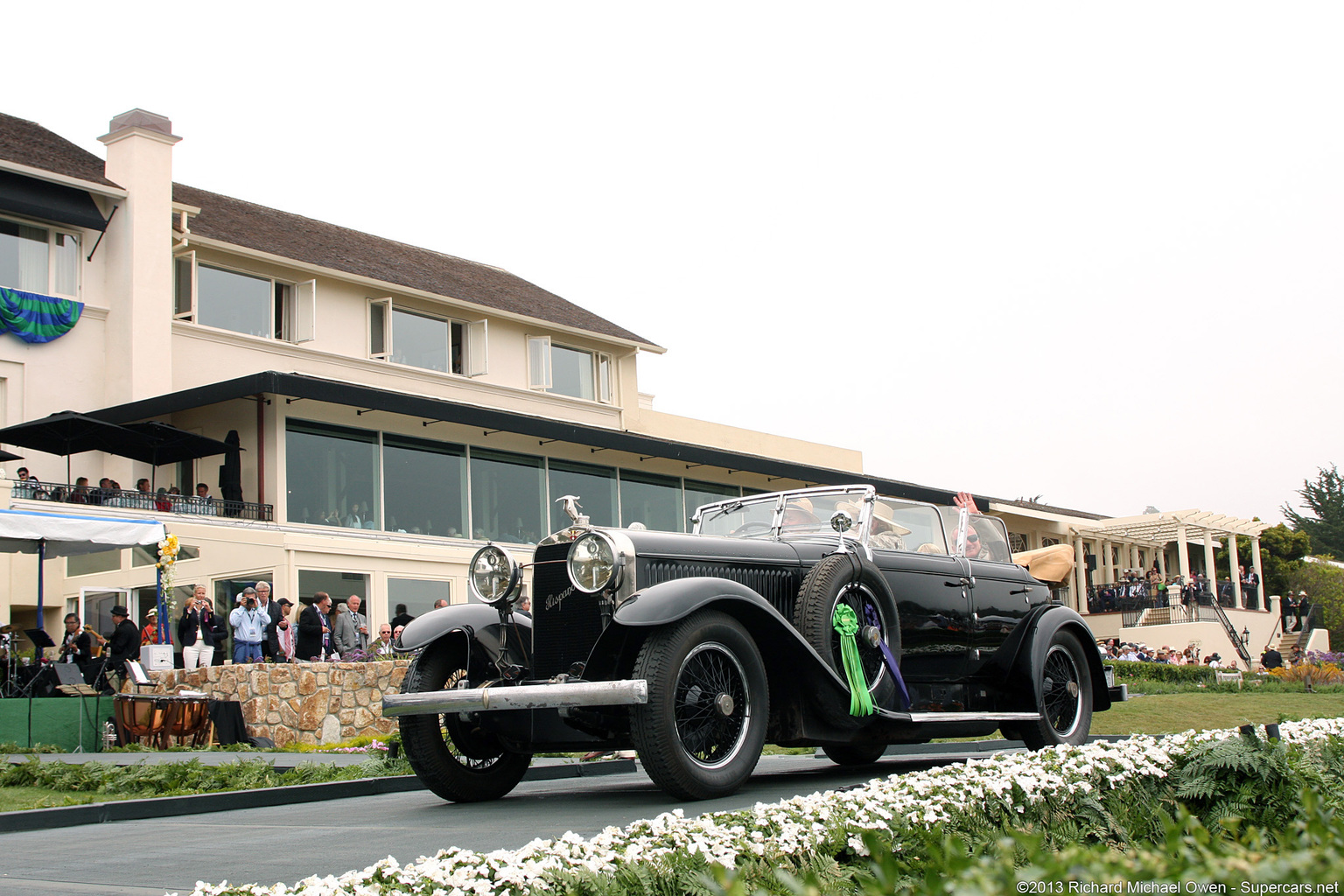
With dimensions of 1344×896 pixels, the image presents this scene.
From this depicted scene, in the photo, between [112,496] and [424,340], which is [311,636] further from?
[424,340]

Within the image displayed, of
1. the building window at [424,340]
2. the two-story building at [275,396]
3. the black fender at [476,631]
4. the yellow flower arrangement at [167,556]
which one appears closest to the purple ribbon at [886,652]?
the black fender at [476,631]

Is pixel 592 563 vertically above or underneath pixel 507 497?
underneath

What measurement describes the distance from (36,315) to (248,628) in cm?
1076

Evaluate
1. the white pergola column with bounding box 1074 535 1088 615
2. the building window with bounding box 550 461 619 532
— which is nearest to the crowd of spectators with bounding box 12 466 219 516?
the building window with bounding box 550 461 619 532

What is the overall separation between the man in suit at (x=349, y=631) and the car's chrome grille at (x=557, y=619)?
10.8 meters

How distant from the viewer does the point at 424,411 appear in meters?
23.5

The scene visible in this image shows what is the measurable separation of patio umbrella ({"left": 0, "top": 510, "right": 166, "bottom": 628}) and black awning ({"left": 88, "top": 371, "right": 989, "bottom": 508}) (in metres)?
5.67

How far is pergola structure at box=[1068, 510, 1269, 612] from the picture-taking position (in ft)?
144

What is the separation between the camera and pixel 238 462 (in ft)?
73.4

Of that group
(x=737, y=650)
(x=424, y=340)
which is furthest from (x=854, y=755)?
(x=424, y=340)

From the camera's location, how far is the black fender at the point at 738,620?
6.22m

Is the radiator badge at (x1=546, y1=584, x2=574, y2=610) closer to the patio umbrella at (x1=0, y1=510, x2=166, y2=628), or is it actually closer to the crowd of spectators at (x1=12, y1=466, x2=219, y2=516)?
the patio umbrella at (x1=0, y1=510, x2=166, y2=628)

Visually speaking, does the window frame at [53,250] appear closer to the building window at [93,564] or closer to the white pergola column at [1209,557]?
the building window at [93,564]

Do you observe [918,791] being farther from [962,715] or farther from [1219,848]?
[962,715]
